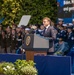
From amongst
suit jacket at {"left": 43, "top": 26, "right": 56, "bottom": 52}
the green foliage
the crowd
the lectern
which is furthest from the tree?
the lectern

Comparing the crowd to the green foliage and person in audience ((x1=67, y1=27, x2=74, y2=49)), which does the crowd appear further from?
the green foliage

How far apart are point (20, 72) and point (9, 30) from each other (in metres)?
7.35

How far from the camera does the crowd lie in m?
13.3

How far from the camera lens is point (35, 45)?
1018 cm

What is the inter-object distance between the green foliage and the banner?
266 cm

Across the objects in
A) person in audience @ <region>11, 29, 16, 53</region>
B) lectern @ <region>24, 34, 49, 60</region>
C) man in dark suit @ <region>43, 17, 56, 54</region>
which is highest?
man in dark suit @ <region>43, 17, 56, 54</region>

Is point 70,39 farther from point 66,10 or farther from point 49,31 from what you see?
point 49,31

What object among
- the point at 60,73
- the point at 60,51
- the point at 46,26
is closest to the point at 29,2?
the point at 60,51

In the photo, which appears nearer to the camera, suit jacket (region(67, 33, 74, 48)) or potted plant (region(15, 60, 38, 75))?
potted plant (region(15, 60, 38, 75))

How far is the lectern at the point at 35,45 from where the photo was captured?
10.1m

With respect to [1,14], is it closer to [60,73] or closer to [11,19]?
[11,19]

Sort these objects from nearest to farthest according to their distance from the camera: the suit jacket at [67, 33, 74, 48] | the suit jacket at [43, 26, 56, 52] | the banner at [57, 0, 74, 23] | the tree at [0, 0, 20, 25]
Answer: the suit jacket at [43, 26, 56, 52], the suit jacket at [67, 33, 74, 48], the banner at [57, 0, 74, 23], the tree at [0, 0, 20, 25]

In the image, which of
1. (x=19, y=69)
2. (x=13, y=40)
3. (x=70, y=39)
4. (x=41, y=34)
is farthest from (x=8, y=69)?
(x=13, y=40)

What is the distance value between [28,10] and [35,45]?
8.94 m
